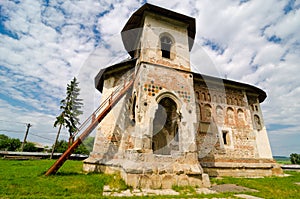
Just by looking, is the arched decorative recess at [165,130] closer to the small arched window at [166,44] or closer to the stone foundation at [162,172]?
the stone foundation at [162,172]

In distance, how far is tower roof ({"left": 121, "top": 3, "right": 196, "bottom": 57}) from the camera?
31.6 ft

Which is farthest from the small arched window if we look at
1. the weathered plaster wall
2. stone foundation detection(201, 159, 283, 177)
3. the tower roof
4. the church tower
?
stone foundation detection(201, 159, 283, 177)

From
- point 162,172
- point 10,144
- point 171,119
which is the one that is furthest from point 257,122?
point 10,144

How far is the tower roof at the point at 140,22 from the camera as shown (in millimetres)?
9643

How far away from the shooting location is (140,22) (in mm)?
10352

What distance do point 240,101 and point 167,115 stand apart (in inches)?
280

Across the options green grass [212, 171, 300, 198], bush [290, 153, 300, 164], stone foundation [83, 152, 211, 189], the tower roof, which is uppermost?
the tower roof

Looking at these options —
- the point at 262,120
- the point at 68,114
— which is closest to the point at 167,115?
the point at 262,120

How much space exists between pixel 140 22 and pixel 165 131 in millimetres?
7372

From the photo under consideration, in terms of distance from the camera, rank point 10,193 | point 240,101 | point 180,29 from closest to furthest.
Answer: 1. point 10,193
2. point 180,29
3. point 240,101

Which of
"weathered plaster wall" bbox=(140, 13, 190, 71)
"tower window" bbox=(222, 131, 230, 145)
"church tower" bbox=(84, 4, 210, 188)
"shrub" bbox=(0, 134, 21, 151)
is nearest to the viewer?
"church tower" bbox=(84, 4, 210, 188)

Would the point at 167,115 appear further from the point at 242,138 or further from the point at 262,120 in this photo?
the point at 262,120

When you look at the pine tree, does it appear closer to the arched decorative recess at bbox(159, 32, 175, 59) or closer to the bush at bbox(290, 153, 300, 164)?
the arched decorative recess at bbox(159, 32, 175, 59)

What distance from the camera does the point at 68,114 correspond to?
22156mm
